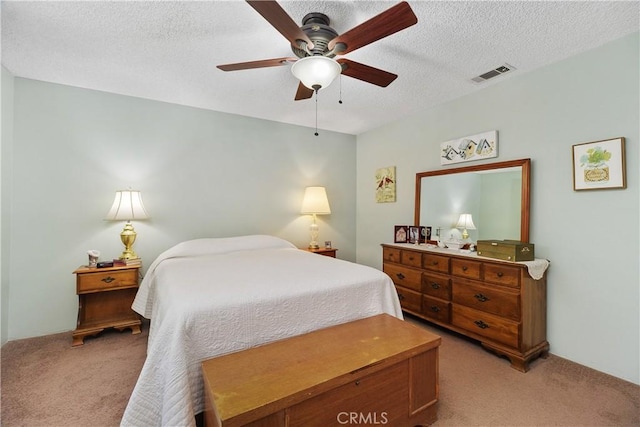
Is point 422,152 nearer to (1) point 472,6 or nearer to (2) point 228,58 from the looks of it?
(1) point 472,6

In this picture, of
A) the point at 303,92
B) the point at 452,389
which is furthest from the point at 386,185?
the point at 452,389

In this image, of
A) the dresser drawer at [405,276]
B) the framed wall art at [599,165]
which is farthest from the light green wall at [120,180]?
the framed wall art at [599,165]

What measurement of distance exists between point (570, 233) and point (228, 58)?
122 inches

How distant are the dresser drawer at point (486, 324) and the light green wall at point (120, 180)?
7.29ft

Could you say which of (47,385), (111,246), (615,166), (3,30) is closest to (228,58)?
(3,30)

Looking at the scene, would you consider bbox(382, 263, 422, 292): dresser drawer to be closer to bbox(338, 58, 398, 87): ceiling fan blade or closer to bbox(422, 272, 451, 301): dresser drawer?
bbox(422, 272, 451, 301): dresser drawer

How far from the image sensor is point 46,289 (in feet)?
8.95

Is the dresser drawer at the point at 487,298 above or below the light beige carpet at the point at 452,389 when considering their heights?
above

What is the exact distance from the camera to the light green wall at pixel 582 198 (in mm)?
1999

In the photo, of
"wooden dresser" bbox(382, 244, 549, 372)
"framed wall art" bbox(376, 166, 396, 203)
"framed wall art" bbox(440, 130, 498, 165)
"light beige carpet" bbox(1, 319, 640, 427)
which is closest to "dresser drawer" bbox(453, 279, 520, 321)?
"wooden dresser" bbox(382, 244, 549, 372)

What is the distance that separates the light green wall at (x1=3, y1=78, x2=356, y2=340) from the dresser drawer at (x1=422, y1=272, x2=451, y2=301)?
6.01 feet

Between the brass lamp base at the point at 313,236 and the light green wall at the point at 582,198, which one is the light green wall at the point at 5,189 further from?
the light green wall at the point at 582,198

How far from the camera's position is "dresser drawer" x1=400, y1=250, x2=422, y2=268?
9.76ft

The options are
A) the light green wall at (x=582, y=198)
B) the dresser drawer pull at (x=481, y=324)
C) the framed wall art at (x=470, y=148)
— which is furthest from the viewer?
the framed wall art at (x=470, y=148)
